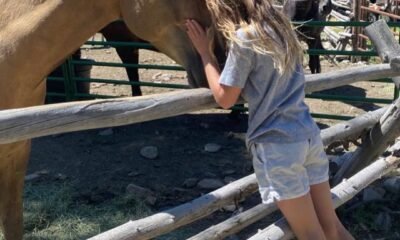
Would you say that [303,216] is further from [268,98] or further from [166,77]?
[166,77]

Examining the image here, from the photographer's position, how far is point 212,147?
6141 millimetres

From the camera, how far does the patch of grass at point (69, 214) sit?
4367 mm

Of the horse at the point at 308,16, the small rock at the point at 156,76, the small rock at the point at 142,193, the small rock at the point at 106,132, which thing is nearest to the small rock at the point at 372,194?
the small rock at the point at 142,193

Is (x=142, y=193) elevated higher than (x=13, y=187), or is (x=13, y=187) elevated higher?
(x=13, y=187)

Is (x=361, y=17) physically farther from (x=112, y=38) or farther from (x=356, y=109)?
(x=112, y=38)

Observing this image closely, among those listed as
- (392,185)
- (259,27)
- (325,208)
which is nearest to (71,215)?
(392,185)

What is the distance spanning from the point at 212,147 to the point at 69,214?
6.24ft

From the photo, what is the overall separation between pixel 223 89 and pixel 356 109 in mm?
5378

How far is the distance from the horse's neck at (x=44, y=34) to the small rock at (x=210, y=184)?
2555mm

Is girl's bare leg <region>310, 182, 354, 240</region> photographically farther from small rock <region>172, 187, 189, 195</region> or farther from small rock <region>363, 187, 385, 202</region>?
small rock <region>172, 187, 189, 195</region>

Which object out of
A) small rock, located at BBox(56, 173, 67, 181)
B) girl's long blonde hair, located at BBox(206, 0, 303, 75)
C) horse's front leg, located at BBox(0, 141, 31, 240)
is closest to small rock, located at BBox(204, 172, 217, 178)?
small rock, located at BBox(56, 173, 67, 181)

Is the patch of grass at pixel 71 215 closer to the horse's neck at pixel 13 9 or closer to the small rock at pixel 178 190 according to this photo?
the small rock at pixel 178 190

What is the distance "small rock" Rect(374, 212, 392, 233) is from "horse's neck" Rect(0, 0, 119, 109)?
2.48m

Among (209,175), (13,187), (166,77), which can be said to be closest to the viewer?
(13,187)
